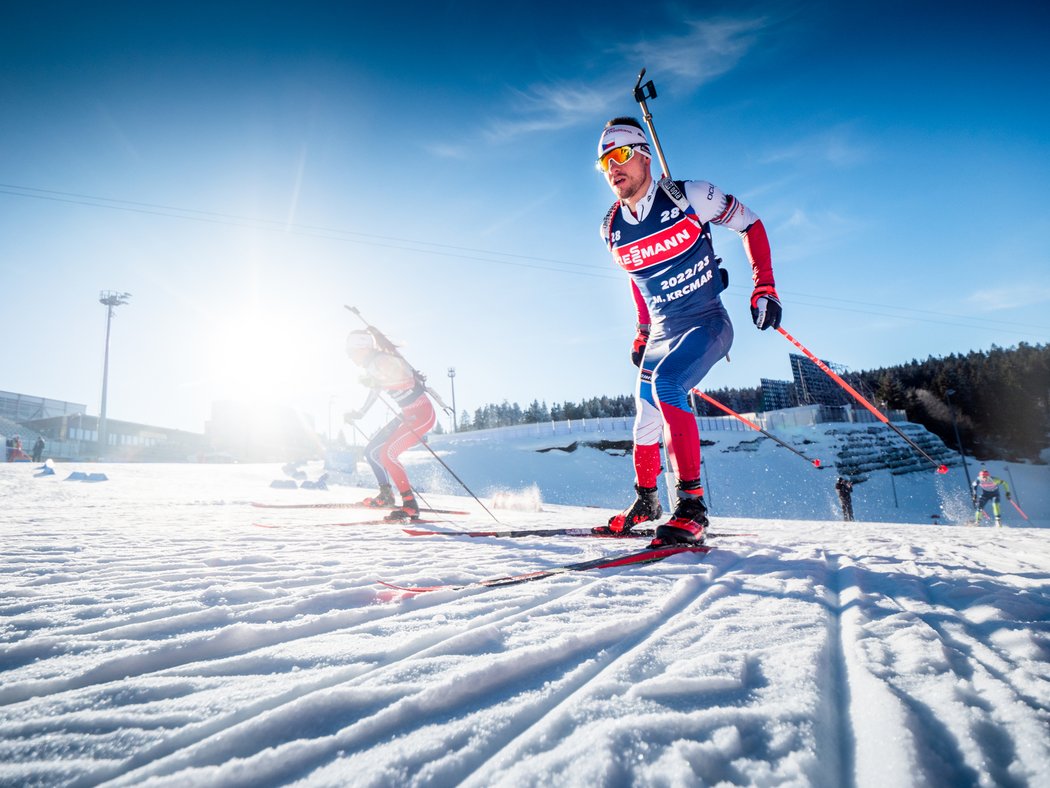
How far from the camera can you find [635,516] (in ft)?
10.2

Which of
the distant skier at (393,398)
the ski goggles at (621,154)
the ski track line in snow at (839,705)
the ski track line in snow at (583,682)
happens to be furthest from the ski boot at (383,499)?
the ski track line in snow at (839,705)

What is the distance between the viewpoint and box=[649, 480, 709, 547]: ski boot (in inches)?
93.7

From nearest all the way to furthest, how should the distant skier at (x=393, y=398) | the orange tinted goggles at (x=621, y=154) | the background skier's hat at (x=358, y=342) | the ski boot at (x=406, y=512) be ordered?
the orange tinted goggles at (x=621, y=154) < the ski boot at (x=406, y=512) < the distant skier at (x=393, y=398) < the background skier's hat at (x=358, y=342)

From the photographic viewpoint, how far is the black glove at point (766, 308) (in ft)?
9.21

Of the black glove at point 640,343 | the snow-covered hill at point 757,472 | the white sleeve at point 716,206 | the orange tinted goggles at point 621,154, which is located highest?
the orange tinted goggles at point 621,154

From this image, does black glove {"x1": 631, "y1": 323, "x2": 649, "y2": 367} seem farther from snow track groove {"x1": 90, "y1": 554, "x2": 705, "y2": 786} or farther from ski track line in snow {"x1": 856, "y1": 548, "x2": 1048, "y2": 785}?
snow track groove {"x1": 90, "y1": 554, "x2": 705, "y2": 786}

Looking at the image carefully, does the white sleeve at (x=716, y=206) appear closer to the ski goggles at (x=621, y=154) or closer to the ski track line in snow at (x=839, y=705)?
the ski goggles at (x=621, y=154)

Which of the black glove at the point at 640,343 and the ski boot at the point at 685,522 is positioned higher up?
the black glove at the point at 640,343

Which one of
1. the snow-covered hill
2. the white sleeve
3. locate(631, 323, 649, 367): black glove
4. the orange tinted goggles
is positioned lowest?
the snow-covered hill

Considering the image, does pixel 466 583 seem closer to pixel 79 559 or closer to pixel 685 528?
pixel 685 528

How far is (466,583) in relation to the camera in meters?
1.63

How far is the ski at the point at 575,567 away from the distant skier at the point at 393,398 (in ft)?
13.0

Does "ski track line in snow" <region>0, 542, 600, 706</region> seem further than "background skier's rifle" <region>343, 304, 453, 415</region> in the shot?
No

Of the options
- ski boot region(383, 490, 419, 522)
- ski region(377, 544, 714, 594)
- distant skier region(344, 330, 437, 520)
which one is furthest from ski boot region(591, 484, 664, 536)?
distant skier region(344, 330, 437, 520)
